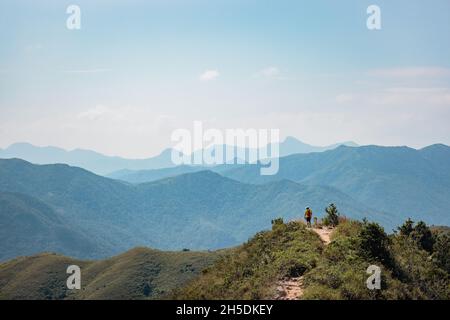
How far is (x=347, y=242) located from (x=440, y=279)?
6.37m

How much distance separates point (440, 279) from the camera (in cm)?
3450

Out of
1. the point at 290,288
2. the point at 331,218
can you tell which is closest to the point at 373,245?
the point at 290,288

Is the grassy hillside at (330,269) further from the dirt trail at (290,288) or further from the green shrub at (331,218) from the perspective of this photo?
the green shrub at (331,218)

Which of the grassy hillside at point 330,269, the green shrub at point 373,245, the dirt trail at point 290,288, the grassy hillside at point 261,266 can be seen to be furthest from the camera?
the green shrub at point 373,245

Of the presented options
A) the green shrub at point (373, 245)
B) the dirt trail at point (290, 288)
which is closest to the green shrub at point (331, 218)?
the green shrub at point (373, 245)

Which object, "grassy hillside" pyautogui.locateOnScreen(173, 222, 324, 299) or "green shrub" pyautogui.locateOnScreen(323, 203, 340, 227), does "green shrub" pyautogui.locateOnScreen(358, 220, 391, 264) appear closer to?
"grassy hillside" pyautogui.locateOnScreen(173, 222, 324, 299)

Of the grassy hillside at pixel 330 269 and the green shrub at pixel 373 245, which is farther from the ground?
the green shrub at pixel 373 245

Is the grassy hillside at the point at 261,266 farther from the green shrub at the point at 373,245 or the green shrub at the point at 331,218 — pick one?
the green shrub at the point at 331,218

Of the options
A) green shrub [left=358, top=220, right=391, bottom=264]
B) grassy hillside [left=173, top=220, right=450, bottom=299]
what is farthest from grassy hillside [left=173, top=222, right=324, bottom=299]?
green shrub [left=358, top=220, right=391, bottom=264]

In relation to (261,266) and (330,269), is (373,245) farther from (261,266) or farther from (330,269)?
(261,266)

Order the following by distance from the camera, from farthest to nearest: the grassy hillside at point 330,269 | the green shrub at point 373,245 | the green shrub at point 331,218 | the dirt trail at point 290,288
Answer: the green shrub at point 331,218, the green shrub at point 373,245, the grassy hillside at point 330,269, the dirt trail at point 290,288

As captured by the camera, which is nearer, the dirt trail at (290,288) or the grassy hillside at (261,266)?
the dirt trail at (290,288)

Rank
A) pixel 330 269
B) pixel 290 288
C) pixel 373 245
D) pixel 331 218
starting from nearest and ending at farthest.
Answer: pixel 290 288
pixel 330 269
pixel 373 245
pixel 331 218
